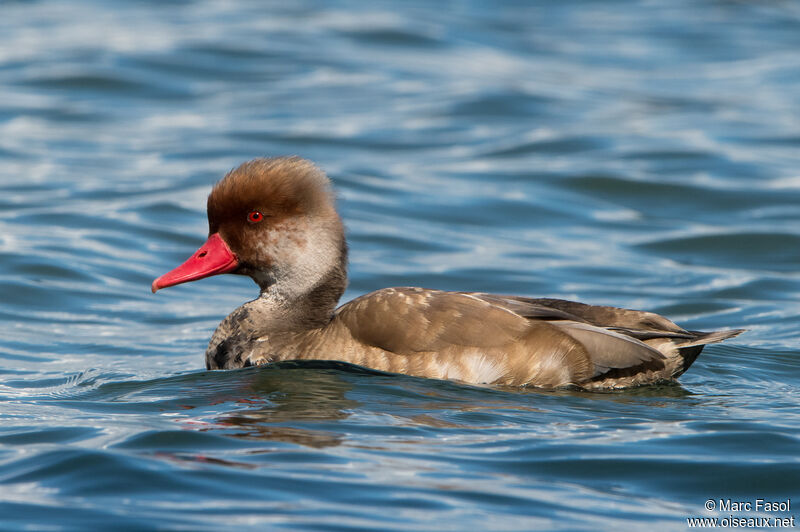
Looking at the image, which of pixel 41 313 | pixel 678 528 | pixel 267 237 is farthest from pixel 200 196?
pixel 678 528

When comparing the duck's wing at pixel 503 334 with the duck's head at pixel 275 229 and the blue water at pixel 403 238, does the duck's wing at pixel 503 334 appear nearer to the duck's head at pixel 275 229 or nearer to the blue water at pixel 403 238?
the blue water at pixel 403 238

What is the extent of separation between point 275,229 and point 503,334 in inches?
59.2

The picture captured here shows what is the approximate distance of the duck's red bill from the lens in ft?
24.0

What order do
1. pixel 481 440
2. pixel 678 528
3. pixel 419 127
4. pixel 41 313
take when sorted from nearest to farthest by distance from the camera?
1. pixel 678 528
2. pixel 481 440
3. pixel 41 313
4. pixel 419 127

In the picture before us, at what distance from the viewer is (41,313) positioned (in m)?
9.53

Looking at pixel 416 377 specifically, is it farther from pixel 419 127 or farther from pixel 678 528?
pixel 419 127

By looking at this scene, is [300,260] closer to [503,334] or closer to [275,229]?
[275,229]

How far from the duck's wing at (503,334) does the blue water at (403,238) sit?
0.21 metres

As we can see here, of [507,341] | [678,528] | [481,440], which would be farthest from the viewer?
[507,341]

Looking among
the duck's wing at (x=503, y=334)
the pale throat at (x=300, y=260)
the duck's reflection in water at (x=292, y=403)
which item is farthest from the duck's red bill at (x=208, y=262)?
the duck's wing at (x=503, y=334)

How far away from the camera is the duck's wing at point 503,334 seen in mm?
6527

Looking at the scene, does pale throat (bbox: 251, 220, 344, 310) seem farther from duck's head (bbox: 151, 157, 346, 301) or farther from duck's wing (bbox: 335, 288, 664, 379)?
duck's wing (bbox: 335, 288, 664, 379)

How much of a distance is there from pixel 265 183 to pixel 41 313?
3.19 m

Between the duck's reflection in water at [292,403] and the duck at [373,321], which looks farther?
the duck at [373,321]
